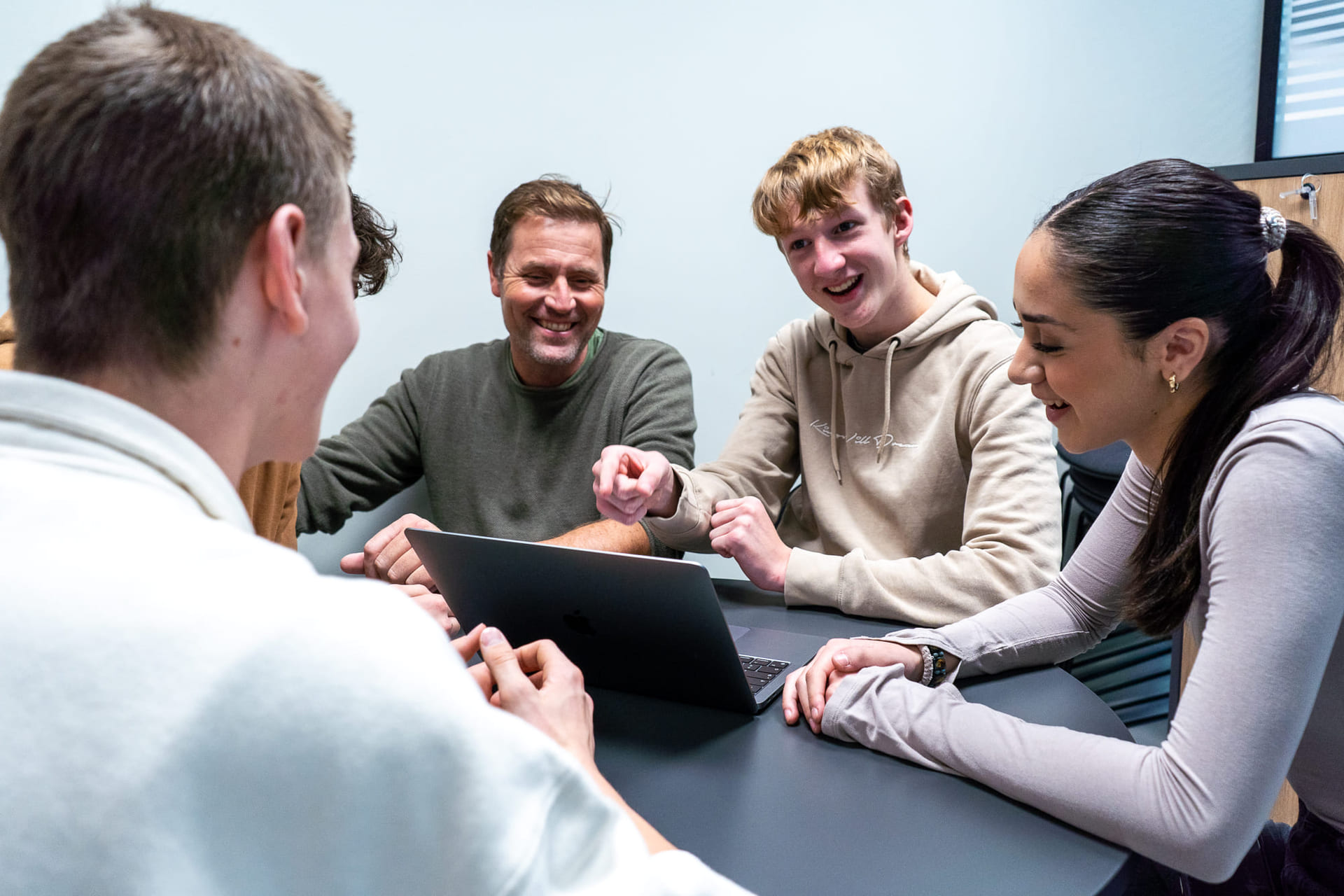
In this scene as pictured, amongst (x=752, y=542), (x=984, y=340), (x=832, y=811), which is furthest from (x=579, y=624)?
(x=984, y=340)

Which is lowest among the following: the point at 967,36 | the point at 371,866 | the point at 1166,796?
the point at 1166,796

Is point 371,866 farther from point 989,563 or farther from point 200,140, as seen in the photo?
point 989,563

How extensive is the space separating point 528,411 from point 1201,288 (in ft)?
4.71

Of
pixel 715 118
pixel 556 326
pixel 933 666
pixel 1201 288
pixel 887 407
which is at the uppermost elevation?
pixel 715 118

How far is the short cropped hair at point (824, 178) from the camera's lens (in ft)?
5.32

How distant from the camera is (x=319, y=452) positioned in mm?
→ 2008

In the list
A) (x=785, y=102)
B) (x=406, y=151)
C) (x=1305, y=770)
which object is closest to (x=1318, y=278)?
(x=1305, y=770)

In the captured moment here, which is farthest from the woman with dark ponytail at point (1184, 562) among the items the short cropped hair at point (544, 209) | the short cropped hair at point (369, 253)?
the short cropped hair at point (544, 209)

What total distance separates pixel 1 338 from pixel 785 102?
5.83 ft

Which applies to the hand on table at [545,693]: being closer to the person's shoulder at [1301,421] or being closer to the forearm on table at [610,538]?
the person's shoulder at [1301,421]

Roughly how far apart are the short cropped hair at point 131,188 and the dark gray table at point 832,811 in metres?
0.57

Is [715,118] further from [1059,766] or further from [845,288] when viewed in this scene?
[1059,766]

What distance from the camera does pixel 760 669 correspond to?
1136 millimetres

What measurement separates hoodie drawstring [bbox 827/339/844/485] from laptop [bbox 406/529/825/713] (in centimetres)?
62
